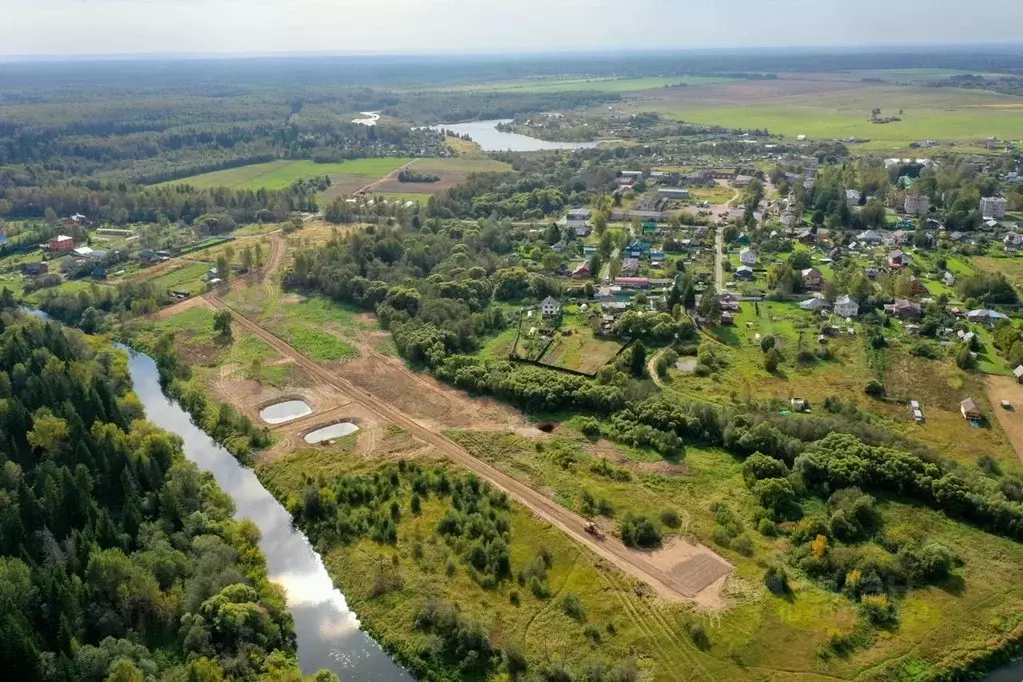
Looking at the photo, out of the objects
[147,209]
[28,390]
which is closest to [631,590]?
[28,390]

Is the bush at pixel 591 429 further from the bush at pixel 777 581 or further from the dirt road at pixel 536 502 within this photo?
the bush at pixel 777 581

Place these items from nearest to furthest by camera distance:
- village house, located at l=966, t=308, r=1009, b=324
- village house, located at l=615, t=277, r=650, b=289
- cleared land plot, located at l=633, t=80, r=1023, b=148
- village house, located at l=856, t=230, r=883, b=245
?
village house, located at l=966, t=308, r=1009, b=324, village house, located at l=615, t=277, r=650, b=289, village house, located at l=856, t=230, r=883, b=245, cleared land plot, located at l=633, t=80, r=1023, b=148

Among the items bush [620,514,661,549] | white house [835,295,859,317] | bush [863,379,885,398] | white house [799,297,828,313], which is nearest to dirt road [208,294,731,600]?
bush [620,514,661,549]

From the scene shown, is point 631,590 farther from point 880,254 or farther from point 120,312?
point 880,254

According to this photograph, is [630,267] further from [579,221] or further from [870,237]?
[870,237]

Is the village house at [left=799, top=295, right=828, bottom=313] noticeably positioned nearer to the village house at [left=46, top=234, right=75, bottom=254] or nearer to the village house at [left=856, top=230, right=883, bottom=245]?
the village house at [left=856, top=230, right=883, bottom=245]
